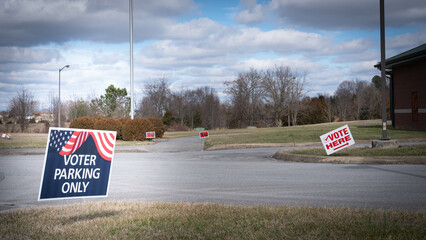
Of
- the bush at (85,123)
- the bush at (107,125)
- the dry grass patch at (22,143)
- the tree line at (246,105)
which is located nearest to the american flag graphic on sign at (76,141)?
the dry grass patch at (22,143)

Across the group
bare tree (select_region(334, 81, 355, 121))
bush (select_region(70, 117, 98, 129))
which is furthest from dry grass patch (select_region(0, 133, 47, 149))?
bare tree (select_region(334, 81, 355, 121))

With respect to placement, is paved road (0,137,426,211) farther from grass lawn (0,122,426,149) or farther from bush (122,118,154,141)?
bush (122,118,154,141)

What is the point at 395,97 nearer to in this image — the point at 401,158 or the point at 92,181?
the point at 401,158

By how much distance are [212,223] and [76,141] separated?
2385mm

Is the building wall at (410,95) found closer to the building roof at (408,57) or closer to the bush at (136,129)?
the building roof at (408,57)

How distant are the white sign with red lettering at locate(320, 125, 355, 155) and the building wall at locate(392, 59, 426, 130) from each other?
54.2 ft

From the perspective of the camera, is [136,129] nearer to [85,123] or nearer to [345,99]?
[85,123]

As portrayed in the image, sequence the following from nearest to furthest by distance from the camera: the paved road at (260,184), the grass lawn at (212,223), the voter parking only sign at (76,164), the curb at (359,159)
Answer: the grass lawn at (212,223) < the voter parking only sign at (76,164) < the paved road at (260,184) < the curb at (359,159)

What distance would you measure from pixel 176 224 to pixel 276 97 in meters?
59.0

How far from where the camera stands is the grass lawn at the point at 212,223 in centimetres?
525

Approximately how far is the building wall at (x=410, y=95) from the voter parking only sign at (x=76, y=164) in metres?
26.5

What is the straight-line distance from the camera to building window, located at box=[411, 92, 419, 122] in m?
28.4

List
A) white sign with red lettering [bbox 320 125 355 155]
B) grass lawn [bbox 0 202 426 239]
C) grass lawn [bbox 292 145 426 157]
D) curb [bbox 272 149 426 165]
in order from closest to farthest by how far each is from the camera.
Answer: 1. grass lawn [bbox 0 202 426 239]
2. curb [bbox 272 149 426 165]
3. white sign with red lettering [bbox 320 125 355 155]
4. grass lawn [bbox 292 145 426 157]

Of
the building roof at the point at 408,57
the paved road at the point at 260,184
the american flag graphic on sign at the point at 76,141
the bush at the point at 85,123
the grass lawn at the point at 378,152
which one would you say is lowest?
the paved road at the point at 260,184
